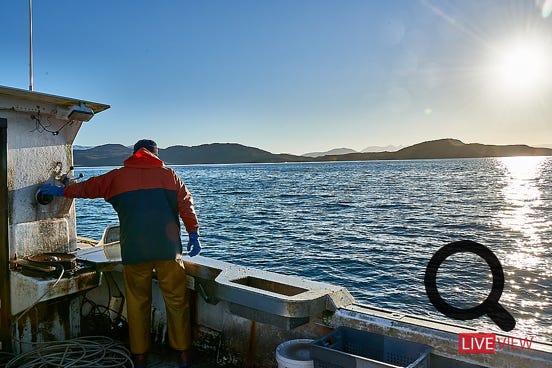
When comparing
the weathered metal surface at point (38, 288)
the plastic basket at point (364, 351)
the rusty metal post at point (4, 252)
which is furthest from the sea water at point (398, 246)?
the rusty metal post at point (4, 252)

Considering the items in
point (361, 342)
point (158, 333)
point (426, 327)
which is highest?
point (426, 327)

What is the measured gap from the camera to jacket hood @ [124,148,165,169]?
13.0 ft

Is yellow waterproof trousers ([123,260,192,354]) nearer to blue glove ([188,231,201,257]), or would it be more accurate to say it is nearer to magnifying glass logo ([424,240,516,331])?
blue glove ([188,231,201,257])

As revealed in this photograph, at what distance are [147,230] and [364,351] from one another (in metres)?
2.14

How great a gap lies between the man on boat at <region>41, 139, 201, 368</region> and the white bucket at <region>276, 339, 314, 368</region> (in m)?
1.25

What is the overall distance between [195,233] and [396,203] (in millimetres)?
31405

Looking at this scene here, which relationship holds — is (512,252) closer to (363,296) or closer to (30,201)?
(363,296)

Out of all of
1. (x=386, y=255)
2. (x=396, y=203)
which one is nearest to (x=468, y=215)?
(x=396, y=203)

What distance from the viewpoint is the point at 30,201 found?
4.53 meters

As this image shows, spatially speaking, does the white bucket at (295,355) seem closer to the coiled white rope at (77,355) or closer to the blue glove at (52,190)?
the coiled white rope at (77,355)

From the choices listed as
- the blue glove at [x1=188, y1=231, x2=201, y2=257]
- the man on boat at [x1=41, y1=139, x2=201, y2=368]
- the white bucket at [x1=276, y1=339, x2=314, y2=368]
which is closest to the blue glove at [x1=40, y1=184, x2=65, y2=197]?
the man on boat at [x1=41, y1=139, x2=201, y2=368]

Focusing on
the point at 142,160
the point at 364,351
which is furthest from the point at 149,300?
the point at 364,351

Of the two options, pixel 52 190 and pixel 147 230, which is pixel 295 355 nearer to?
pixel 147 230

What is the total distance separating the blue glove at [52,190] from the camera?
4.45 metres
